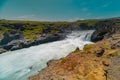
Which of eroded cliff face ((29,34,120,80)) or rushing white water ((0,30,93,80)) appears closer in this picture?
eroded cliff face ((29,34,120,80))

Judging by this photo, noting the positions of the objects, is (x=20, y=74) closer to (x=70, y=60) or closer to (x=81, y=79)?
(x=70, y=60)

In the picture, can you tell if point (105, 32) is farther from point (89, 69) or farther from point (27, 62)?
point (89, 69)

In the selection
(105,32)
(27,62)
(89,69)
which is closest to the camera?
(89,69)

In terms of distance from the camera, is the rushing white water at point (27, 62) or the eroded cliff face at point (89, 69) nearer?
the eroded cliff face at point (89, 69)

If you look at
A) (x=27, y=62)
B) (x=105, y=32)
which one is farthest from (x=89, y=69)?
(x=105, y=32)

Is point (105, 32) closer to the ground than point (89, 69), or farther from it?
closer to the ground

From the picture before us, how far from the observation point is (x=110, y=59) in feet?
72.2

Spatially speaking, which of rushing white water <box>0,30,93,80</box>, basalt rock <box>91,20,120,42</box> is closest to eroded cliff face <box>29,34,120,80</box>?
rushing white water <box>0,30,93,80</box>

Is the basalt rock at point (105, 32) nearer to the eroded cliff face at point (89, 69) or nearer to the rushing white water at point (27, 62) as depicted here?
the rushing white water at point (27, 62)

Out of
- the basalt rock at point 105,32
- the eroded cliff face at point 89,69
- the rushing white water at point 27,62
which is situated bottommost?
the rushing white water at point 27,62

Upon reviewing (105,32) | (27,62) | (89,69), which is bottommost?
(27,62)

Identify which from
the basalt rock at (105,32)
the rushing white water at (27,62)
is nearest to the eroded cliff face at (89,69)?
the rushing white water at (27,62)

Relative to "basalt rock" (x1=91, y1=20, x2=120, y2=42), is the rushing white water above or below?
below

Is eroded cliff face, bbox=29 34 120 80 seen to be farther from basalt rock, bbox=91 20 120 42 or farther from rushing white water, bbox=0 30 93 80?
basalt rock, bbox=91 20 120 42
